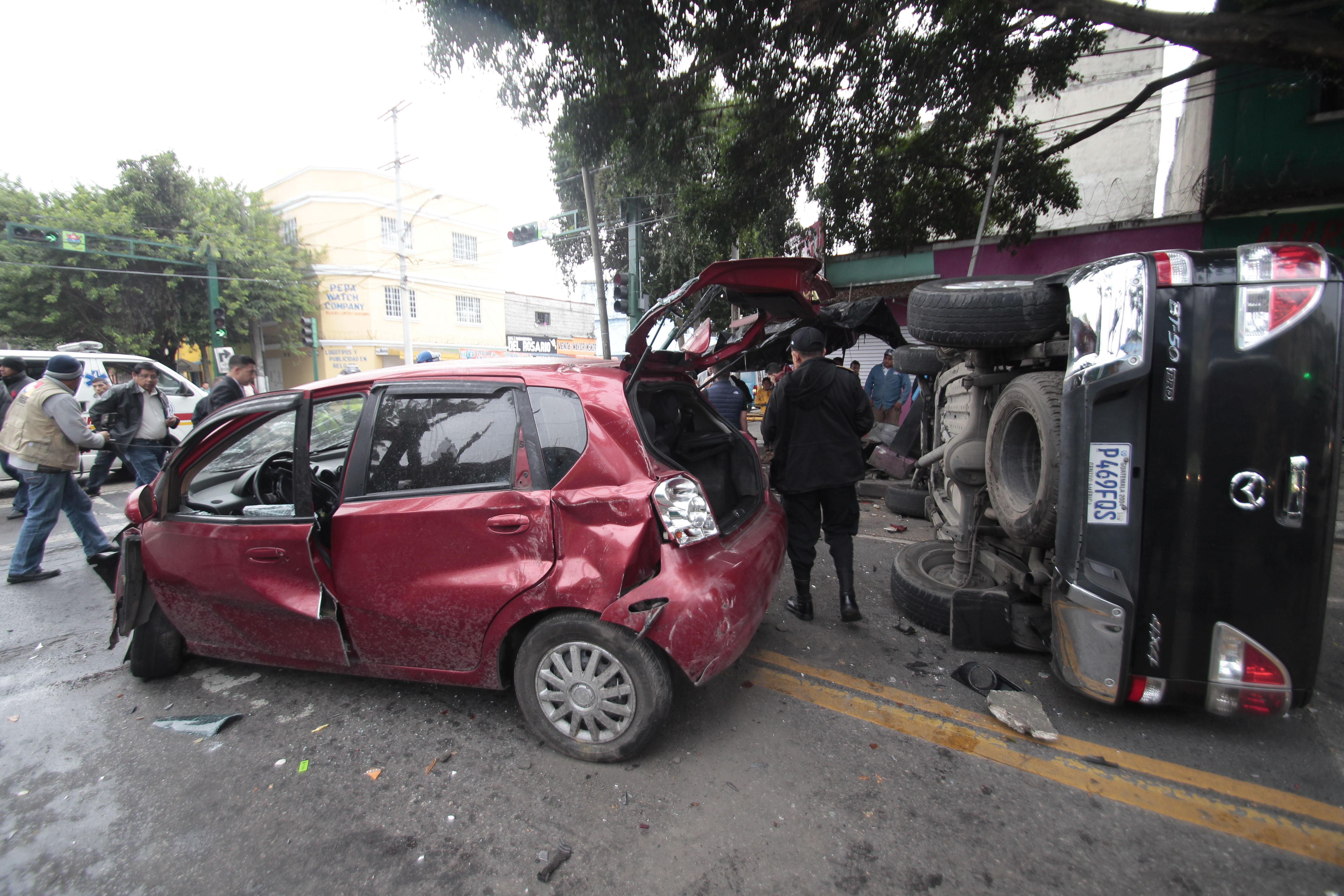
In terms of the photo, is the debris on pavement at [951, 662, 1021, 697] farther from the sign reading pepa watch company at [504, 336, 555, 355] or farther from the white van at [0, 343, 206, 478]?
the sign reading pepa watch company at [504, 336, 555, 355]

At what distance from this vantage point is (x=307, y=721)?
274cm

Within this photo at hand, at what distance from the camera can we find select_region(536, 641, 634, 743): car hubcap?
7.64 ft

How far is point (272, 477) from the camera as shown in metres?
3.31

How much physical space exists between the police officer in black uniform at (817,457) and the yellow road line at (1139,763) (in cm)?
75

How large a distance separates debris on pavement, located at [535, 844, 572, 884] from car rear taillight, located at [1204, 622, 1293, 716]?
242 centimetres

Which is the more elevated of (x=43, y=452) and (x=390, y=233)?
(x=390, y=233)

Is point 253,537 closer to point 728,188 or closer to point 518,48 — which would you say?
point 518,48

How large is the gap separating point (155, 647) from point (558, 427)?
2.54 metres

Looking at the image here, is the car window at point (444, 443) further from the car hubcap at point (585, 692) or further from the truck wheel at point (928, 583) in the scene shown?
the truck wheel at point (928, 583)

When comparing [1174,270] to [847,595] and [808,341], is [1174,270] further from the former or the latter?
[847,595]

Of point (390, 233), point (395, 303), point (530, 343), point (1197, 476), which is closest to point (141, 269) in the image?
point (395, 303)

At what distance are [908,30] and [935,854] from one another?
7.72 meters

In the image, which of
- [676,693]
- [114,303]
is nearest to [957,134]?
[676,693]

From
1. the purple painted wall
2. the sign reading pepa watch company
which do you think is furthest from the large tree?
the sign reading pepa watch company
